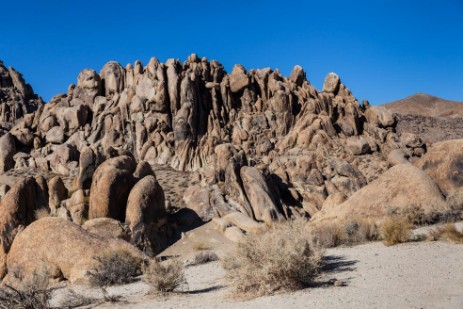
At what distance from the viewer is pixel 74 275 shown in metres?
14.7

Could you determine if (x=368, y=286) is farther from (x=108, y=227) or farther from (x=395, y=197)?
(x=108, y=227)

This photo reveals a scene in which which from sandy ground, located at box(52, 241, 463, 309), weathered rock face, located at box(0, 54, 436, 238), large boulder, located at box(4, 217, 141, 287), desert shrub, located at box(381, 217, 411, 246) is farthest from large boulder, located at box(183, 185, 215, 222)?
sandy ground, located at box(52, 241, 463, 309)

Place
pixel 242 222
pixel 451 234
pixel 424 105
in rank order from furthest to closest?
pixel 424 105, pixel 242 222, pixel 451 234

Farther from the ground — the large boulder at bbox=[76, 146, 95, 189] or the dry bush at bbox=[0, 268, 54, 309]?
the large boulder at bbox=[76, 146, 95, 189]

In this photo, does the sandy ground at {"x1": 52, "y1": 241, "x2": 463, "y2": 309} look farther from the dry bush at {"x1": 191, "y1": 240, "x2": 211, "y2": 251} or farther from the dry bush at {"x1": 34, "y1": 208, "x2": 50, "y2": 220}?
the dry bush at {"x1": 34, "y1": 208, "x2": 50, "y2": 220}

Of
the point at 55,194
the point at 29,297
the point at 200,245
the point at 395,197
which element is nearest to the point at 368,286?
the point at 29,297

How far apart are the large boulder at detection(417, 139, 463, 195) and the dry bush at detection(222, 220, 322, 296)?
1346 cm

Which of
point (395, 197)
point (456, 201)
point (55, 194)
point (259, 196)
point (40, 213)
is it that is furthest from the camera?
point (259, 196)

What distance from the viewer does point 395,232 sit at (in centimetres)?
1415

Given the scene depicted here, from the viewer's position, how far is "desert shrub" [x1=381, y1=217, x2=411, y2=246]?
1409cm

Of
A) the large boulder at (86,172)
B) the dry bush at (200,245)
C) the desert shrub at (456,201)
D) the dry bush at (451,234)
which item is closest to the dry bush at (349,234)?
the dry bush at (451,234)

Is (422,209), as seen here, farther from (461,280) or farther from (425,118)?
(425,118)

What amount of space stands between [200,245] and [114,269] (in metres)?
10.5

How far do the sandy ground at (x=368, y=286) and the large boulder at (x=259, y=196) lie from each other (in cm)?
1948
